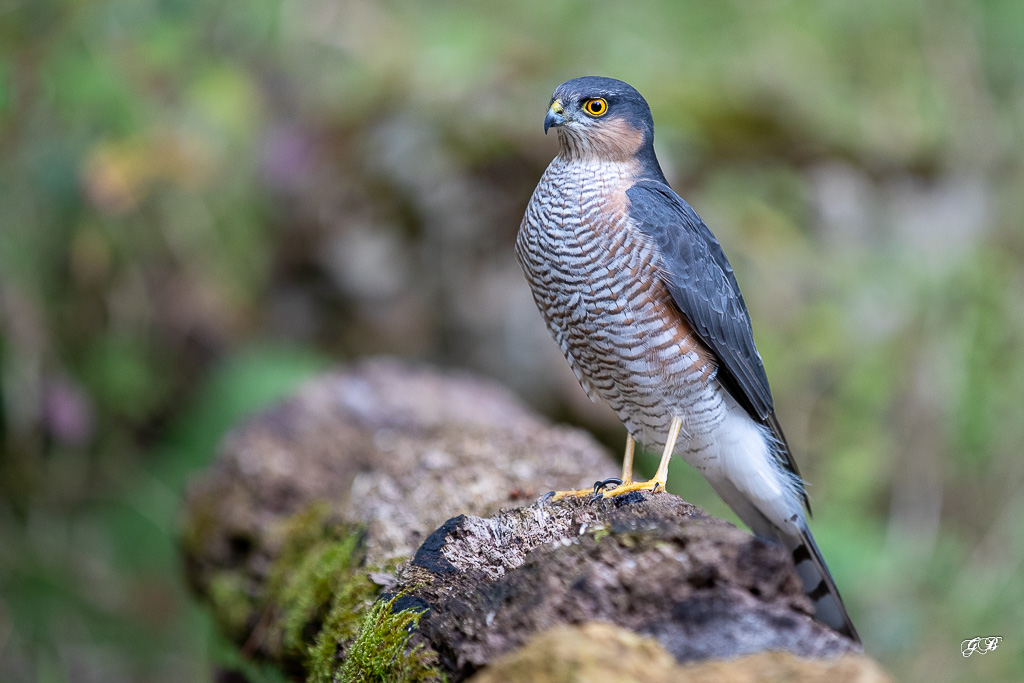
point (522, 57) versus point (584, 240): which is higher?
point (522, 57)

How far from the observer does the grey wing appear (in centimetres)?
308

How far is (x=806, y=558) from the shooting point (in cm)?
330

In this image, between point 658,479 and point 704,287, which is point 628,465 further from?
point 704,287

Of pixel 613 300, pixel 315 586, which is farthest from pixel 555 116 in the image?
pixel 315 586

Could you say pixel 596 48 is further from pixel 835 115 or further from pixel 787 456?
pixel 787 456

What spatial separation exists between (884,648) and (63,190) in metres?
5.91

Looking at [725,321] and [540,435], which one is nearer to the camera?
[725,321]

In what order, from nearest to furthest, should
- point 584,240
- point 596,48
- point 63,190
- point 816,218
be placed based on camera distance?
point 584,240
point 63,190
point 816,218
point 596,48

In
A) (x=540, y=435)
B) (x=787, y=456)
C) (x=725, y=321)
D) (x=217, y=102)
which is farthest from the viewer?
(x=217, y=102)

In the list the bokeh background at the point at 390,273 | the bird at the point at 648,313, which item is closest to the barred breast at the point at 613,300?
the bird at the point at 648,313

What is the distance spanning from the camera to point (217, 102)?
6.17 metres

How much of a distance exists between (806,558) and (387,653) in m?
1.78

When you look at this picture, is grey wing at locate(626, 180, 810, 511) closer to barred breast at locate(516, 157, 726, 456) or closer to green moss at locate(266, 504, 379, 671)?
barred breast at locate(516, 157, 726, 456)

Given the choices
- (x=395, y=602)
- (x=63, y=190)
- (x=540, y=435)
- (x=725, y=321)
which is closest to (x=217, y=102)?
(x=63, y=190)
